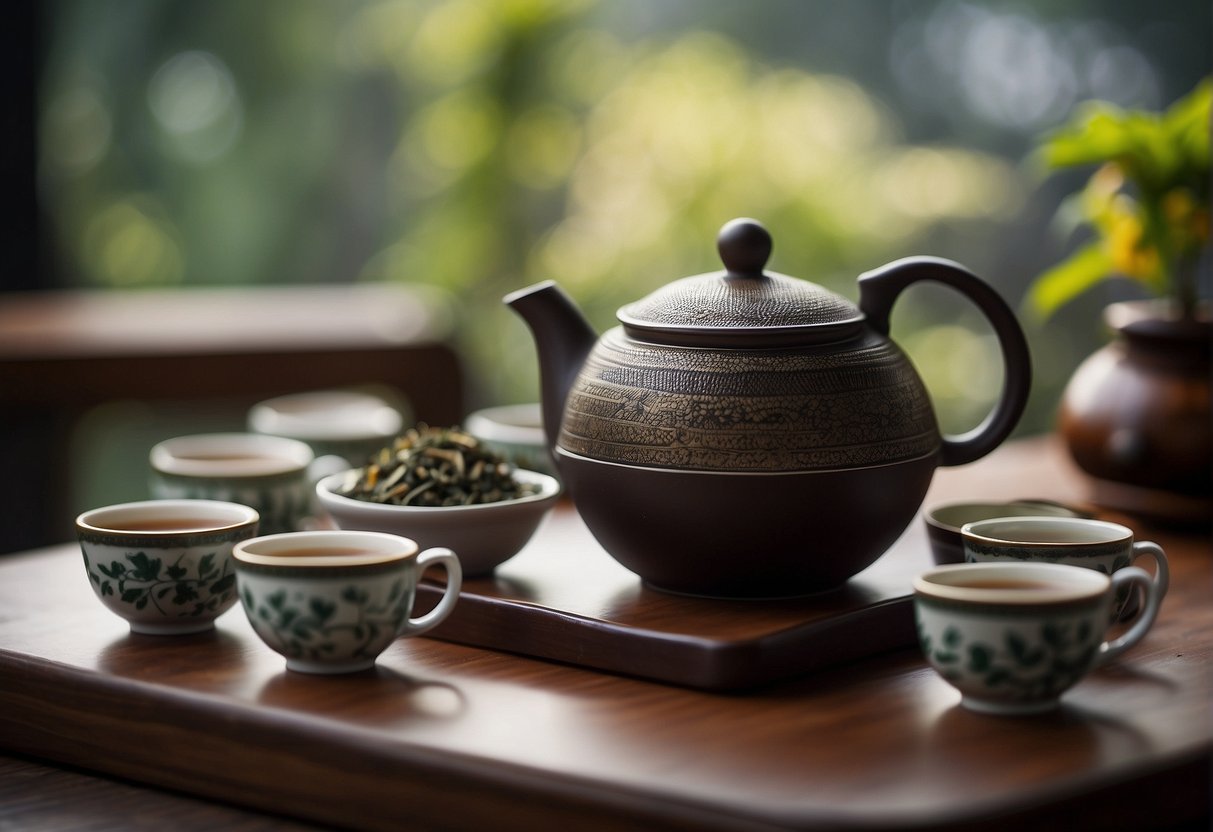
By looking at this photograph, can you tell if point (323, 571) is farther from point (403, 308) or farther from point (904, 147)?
point (904, 147)

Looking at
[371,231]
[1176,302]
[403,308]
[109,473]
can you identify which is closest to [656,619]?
[1176,302]

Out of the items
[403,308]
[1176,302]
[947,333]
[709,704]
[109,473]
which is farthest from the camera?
[947,333]

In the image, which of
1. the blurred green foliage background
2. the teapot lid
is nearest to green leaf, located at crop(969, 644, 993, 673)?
the teapot lid

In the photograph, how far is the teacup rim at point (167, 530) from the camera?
103cm

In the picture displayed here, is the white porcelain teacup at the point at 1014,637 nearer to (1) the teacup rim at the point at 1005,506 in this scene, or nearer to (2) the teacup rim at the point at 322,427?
(1) the teacup rim at the point at 1005,506

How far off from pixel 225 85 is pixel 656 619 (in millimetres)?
5233

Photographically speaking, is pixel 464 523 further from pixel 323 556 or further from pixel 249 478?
pixel 249 478

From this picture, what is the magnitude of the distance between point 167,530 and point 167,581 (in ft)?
0.19

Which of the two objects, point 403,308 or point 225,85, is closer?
point 403,308

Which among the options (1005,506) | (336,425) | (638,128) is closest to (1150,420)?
(1005,506)

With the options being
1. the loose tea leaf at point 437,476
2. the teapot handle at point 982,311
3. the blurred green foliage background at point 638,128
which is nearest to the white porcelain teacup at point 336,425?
the loose tea leaf at point 437,476

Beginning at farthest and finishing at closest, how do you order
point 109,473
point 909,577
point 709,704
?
point 109,473
point 909,577
point 709,704

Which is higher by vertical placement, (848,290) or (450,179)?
(450,179)

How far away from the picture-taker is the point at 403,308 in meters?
3.23
